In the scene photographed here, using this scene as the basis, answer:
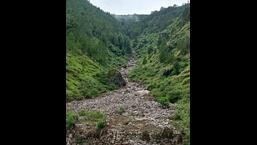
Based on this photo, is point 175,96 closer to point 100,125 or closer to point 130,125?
point 130,125

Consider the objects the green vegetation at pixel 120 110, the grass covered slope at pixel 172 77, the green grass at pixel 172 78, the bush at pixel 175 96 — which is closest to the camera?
the green grass at pixel 172 78

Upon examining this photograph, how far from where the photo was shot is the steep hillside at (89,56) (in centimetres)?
4103

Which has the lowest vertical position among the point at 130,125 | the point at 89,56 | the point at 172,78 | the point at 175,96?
the point at 130,125

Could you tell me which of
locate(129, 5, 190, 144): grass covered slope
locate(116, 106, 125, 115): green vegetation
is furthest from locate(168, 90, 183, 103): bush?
locate(116, 106, 125, 115): green vegetation

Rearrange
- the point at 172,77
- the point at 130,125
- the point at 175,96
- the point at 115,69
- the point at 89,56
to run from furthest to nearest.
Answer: the point at 89,56 → the point at 115,69 → the point at 172,77 → the point at 175,96 → the point at 130,125

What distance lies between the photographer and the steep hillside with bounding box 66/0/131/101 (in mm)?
41031

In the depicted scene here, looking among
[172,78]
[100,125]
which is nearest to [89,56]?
[172,78]

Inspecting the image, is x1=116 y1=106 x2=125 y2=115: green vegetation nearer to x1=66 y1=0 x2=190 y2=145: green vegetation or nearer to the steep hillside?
x1=66 y1=0 x2=190 y2=145: green vegetation

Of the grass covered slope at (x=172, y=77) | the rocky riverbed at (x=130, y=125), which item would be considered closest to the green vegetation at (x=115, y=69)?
the grass covered slope at (x=172, y=77)

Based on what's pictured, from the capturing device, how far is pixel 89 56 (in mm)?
61625

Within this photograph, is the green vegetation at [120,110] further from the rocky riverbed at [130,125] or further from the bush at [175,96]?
the bush at [175,96]

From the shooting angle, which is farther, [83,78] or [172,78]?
[83,78]

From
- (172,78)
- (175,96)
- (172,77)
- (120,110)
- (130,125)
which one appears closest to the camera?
(130,125)
